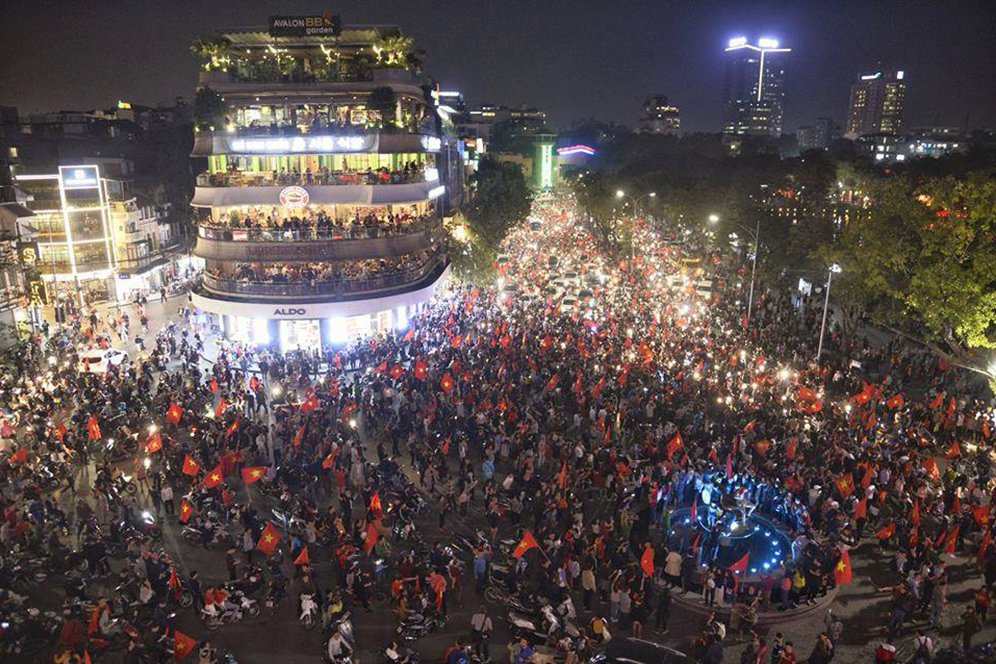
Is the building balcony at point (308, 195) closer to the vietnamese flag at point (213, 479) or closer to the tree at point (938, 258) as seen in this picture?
the vietnamese flag at point (213, 479)

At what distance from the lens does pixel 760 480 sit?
2067 centimetres

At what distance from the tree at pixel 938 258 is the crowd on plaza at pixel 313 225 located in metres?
23.6

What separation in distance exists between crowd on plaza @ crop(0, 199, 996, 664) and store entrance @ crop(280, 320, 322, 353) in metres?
3.01

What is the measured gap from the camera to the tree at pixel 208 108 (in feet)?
123

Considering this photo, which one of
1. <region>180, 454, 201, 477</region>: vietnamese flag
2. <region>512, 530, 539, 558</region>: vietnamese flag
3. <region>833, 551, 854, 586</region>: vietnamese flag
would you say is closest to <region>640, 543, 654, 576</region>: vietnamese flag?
<region>512, 530, 539, 558</region>: vietnamese flag

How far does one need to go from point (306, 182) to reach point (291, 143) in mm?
2416

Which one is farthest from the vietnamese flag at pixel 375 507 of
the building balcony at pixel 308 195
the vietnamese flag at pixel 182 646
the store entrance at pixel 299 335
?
the building balcony at pixel 308 195

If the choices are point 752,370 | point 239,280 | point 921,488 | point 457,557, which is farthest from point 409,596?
point 239,280

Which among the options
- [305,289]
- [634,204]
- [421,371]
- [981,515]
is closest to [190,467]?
[421,371]

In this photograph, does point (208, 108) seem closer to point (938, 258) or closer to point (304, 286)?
point (304, 286)

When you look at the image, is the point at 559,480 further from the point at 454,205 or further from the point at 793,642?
the point at 454,205

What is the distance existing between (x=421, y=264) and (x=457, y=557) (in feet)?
85.3

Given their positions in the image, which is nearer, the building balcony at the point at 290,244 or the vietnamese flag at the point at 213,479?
the vietnamese flag at the point at 213,479

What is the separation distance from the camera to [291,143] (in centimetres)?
3756
